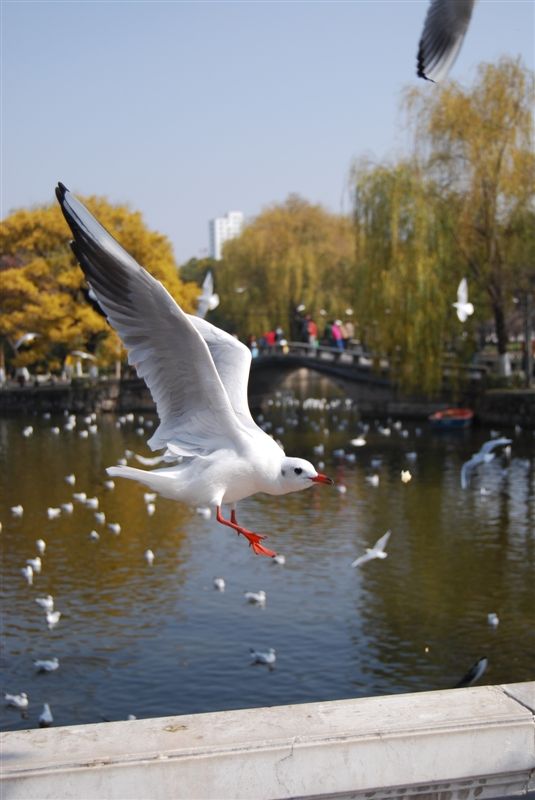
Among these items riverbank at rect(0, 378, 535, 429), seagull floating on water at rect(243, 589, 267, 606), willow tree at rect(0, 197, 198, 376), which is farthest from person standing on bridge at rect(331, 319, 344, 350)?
seagull floating on water at rect(243, 589, 267, 606)

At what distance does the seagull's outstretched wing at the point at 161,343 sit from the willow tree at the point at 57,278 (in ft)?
96.9

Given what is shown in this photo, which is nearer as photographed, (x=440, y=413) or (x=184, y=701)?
(x=184, y=701)

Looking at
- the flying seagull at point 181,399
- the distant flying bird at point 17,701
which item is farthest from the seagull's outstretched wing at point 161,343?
the distant flying bird at point 17,701

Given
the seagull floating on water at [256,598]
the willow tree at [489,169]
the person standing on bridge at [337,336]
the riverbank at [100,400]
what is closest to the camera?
the seagull floating on water at [256,598]

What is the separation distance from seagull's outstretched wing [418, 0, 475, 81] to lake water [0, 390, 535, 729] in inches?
258

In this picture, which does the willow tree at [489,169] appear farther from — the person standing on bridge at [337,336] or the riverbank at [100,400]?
the person standing on bridge at [337,336]

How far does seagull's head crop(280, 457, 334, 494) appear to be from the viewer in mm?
3980

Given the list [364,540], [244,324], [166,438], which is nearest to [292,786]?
[166,438]

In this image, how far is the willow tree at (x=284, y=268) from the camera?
40281 millimetres

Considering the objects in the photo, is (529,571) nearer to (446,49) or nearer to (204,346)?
(446,49)

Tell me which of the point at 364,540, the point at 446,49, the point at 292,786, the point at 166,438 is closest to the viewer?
the point at 292,786

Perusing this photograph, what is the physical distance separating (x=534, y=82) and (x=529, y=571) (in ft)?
50.0

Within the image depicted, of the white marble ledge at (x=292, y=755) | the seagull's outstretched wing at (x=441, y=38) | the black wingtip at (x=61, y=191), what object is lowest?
the white marble ledge at (x=292, y=755)

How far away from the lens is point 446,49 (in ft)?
18.3
